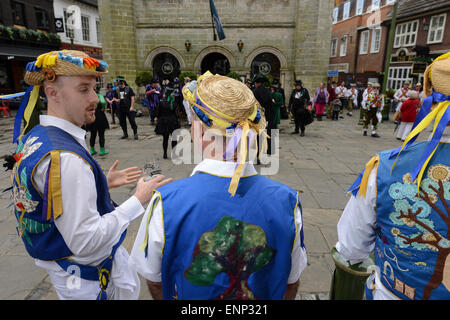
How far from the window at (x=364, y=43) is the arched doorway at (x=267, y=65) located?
53.0 feet

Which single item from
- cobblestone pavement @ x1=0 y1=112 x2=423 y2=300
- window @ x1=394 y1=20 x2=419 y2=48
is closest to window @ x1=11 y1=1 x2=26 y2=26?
cobblestone pavement @ x1=0 y1=112 x2=423 y2=300

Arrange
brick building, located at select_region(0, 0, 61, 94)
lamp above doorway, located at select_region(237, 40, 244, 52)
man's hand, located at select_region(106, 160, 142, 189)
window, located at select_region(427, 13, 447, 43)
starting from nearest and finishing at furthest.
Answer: man's hand, located at select_region(106, 160, 142, 189), lamp above doorway, located at select_region(237, 40, 244, 52), brick building, located at select_region(0, 0, 61, 94), window, located at select_region(427, 13, 447, 43)

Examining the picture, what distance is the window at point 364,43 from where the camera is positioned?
25.9 meters

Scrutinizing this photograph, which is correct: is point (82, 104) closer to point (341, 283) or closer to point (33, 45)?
point (341, 283)

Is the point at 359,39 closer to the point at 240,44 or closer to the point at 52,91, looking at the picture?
the point at 240,44

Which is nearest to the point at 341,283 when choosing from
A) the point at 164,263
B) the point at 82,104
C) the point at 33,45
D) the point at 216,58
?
the point at 164,263

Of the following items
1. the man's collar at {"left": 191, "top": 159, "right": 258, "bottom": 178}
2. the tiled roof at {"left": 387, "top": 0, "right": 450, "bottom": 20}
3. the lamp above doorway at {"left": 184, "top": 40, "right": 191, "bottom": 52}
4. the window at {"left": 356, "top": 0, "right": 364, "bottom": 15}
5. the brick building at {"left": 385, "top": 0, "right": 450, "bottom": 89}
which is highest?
the window at {"left": 356, "top": 0, "right": 364, "bottom": 15}

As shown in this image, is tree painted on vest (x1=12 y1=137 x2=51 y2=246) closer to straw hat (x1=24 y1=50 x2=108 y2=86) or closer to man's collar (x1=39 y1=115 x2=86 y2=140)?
man's collar (x1=39 y1=115 x2=86 y2=140)

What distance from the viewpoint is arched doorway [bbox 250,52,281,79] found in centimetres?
1464

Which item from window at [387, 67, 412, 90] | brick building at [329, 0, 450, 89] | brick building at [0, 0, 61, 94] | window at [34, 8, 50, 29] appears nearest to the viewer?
brick building at [0, 0, 61, 94]

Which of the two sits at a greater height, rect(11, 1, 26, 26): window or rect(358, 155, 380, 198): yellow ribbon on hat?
rect(11, 1, 26, 26): window

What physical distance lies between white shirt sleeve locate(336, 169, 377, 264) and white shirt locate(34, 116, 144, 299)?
1.09m

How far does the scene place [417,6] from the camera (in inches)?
774
